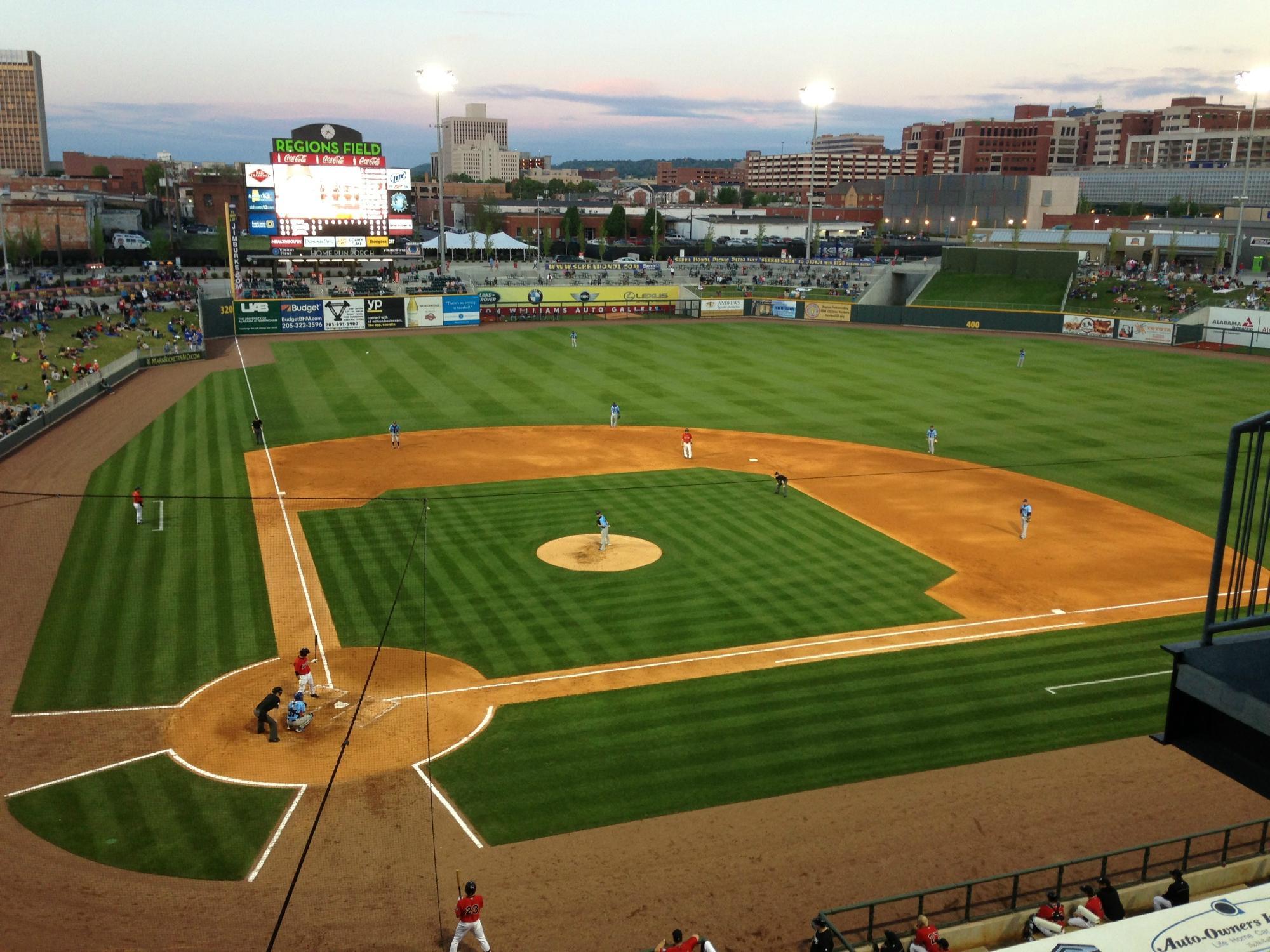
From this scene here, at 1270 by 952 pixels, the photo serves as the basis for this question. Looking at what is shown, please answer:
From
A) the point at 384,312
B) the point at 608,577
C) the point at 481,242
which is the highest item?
the point at 481,242

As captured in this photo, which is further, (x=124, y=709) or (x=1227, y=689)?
(x=124, y=709)

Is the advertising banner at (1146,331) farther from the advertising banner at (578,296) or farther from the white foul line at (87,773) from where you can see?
the white foul line at (87,773)

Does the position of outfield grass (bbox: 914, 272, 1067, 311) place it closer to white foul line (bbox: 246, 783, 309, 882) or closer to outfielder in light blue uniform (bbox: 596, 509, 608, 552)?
outfielder in light blue uniform (bbox: 596, 509, 608, 552)

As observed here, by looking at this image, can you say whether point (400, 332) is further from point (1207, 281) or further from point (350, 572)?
point (1207, 281)

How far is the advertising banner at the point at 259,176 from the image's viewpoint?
61.6m

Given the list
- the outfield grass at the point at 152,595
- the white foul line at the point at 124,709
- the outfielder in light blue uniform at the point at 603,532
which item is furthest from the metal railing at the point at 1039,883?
the outfielder in light blue uniform at the point at 603,532

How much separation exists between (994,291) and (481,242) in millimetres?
57979

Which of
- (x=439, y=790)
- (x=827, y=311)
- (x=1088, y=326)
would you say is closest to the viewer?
(x=439, y=790)

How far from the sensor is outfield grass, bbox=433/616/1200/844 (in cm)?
1692

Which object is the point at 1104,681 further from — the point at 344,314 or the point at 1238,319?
the point at 344,314

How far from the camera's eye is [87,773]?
17297mm

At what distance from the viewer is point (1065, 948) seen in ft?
26.9

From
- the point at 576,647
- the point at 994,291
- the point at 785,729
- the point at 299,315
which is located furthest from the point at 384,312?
the point at 785,729

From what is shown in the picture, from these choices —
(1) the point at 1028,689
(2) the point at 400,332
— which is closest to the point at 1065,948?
(1) the point at 1028,689
